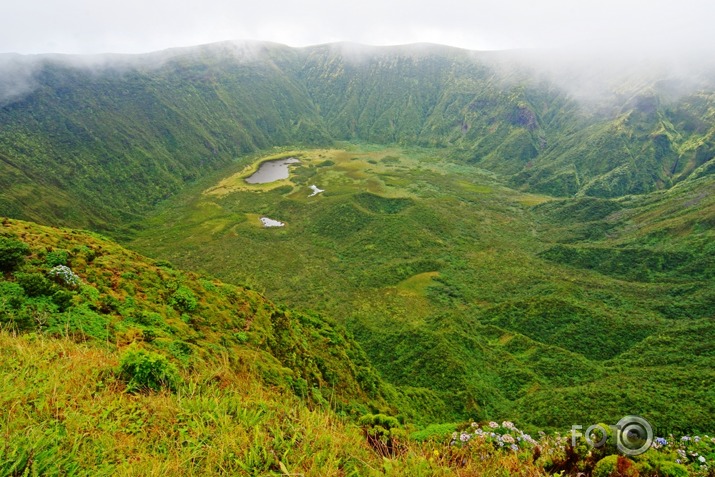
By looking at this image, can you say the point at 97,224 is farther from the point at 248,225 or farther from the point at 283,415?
the point at 283,415

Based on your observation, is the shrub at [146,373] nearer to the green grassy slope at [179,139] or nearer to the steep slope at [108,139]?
the steep slope at [108,139]

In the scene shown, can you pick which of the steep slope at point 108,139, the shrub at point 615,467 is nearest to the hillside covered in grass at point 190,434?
the shrub at point 615,467

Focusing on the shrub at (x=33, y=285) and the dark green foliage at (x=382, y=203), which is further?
the dark green foliage at (x=382, y=203)

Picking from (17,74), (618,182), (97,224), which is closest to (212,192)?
(97,224)

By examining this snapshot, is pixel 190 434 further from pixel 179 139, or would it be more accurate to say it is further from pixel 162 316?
pixel 179 139

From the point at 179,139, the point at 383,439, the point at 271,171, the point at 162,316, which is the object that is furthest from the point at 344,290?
the point at 179,139

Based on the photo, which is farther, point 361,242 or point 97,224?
point 97,224
